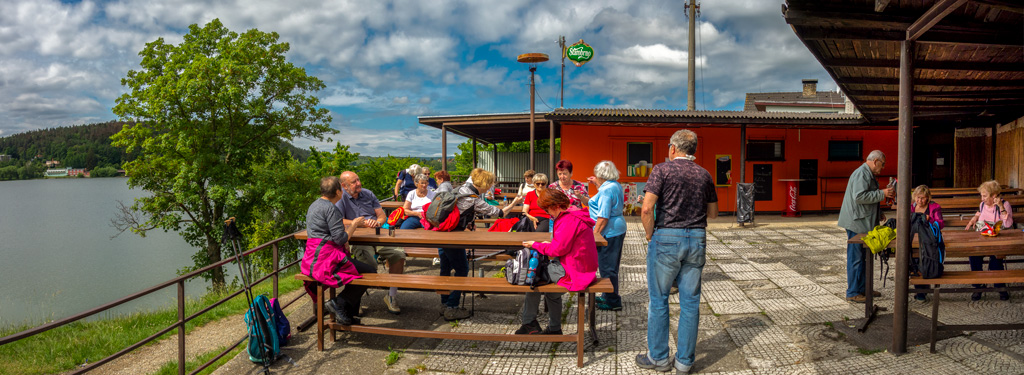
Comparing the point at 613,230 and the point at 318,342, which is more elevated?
the point at 613,230

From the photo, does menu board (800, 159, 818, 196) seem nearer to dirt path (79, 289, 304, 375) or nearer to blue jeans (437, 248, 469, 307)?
blue jeans (437, 248, 469, 307)

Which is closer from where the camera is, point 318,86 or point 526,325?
point 526,325

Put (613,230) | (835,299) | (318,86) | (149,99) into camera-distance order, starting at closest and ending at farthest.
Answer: (613,230) < (835,299) < (149,99) < (318,86)

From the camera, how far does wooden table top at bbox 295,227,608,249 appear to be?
4266mm

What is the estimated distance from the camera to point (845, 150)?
14.4m

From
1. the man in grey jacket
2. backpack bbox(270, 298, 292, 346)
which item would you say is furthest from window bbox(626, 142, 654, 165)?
backpack bbox(270, 298, 292, 346)

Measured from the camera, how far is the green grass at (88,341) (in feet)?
15.7

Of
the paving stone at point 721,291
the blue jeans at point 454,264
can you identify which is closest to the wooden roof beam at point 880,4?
the paving stone at point 721,291

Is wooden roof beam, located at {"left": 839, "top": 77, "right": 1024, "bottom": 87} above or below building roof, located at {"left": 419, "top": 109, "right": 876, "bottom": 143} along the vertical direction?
below

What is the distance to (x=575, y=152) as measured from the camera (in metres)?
13.5

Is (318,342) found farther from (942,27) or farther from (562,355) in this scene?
(942,27)

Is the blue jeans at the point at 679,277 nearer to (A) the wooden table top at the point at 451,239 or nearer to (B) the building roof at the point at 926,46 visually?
(A) the wooden table top at the point at 451,239

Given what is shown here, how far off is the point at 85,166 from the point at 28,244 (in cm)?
2627

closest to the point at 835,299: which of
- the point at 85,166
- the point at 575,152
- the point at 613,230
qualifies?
the point at 613,230
